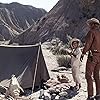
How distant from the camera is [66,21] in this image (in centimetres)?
3931

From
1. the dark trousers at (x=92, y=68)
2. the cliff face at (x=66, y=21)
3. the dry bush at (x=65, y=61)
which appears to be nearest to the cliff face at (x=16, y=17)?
the cliff face at (x=66, y=21)

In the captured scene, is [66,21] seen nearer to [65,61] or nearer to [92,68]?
[65,61]

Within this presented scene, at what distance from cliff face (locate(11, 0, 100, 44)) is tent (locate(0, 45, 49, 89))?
910 inches

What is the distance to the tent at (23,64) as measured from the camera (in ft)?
30.7

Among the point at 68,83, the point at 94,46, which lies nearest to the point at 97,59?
the point at 94,46

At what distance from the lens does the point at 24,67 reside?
9555 millimetres

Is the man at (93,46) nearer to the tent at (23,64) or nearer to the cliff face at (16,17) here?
the tent at (23,64)

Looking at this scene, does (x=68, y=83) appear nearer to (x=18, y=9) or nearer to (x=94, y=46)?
(x=94, y=46)

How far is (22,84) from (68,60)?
502 cm

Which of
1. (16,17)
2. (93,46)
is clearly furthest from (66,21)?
(16,17)

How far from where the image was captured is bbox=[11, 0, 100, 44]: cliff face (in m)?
35.9

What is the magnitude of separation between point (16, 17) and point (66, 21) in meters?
46.1

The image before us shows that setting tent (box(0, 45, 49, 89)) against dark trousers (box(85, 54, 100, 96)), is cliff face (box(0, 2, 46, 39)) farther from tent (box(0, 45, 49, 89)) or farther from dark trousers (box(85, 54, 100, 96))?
dark trousers (box(85, 54, 100, 96))

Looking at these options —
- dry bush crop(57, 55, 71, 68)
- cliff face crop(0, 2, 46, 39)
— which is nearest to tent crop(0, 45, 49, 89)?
dry bush crop(57, 55, 71, 68)
